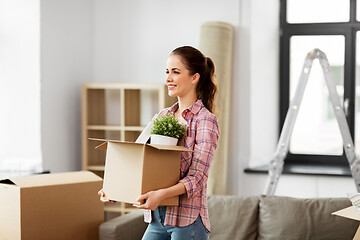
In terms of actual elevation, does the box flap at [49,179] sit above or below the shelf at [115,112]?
below

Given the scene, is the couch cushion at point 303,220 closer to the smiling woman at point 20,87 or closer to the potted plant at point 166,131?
the potted plant at point 166,131

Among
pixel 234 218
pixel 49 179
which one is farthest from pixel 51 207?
pixel 234 218

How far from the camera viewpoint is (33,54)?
3.64 m

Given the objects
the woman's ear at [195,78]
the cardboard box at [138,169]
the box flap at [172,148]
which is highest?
the woman's ear at [195,78]

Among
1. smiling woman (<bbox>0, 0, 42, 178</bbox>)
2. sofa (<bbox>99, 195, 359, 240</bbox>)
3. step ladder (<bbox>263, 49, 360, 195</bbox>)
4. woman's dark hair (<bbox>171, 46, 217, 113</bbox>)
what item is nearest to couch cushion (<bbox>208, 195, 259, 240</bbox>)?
sofa (<bbox>99, 195, 359, 240</bbox>)

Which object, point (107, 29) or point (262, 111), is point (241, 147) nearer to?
point (262, 111)

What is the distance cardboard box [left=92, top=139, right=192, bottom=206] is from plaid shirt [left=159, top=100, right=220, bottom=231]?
40 mm

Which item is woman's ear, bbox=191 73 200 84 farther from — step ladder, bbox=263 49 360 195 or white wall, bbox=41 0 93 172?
white wall, bbox=41 0 93 172

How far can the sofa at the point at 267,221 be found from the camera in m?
2.84

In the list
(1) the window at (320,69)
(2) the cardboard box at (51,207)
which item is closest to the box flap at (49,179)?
(2) the cardboard box at (51,207)

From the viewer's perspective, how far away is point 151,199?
178 cm

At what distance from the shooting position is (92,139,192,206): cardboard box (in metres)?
1.81

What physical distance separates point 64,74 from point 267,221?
178 cm

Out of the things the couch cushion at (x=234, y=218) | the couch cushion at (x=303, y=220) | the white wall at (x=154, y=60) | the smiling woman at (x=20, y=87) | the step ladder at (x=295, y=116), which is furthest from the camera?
the white wall at (x=154, y=60)
